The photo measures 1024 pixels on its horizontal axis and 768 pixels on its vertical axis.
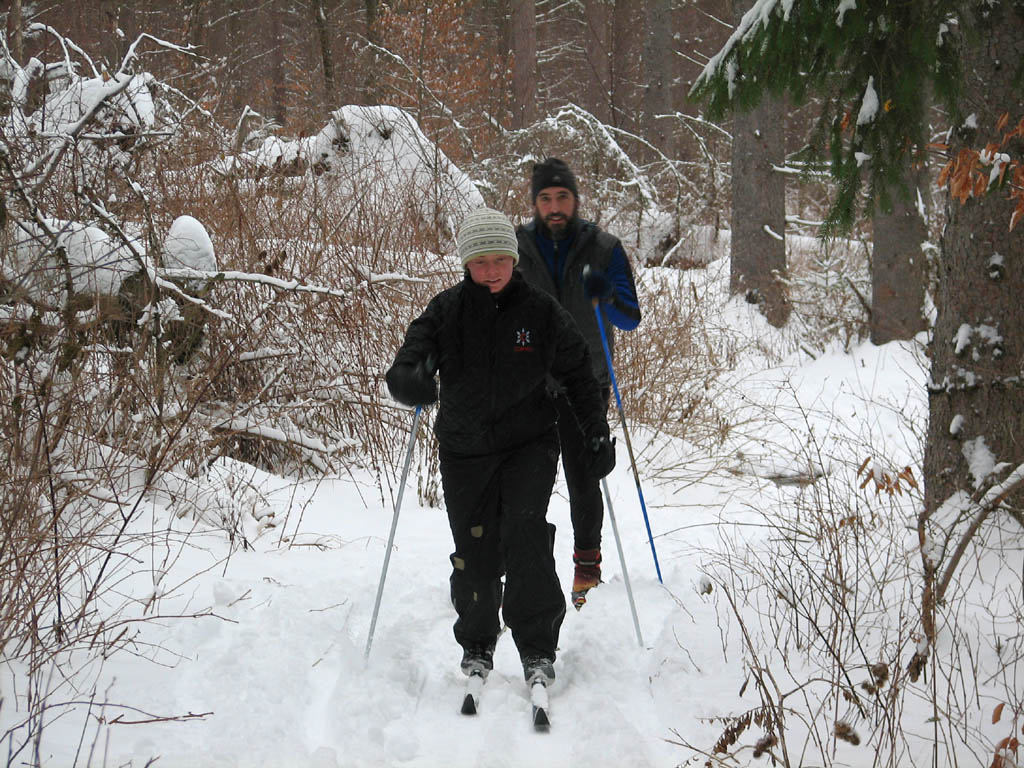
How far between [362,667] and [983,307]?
2.90 meters

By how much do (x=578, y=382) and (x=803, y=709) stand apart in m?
1.43

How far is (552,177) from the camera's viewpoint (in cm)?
435

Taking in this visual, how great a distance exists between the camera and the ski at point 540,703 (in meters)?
3.00

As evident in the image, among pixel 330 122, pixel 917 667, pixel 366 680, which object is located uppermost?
pixel 330 122

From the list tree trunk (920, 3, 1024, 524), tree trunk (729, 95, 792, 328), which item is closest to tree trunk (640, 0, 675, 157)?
tree trunk (729, 95, 792, 328)

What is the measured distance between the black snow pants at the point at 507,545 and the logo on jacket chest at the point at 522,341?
0.38 metres

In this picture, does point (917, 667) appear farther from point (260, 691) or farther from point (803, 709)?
point (260, 691)

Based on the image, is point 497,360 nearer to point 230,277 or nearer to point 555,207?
point 555,207

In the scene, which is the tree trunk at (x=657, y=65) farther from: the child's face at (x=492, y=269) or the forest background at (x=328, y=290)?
the child's face at (x=492, y=269)

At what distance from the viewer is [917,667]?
2.39 meters

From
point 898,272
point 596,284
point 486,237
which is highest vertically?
point 486,237

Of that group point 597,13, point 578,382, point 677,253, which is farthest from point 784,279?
point 597,13

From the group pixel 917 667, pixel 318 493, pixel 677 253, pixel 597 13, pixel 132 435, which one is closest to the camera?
pixel 917 667

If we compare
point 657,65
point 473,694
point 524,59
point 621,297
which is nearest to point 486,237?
point 621,297
